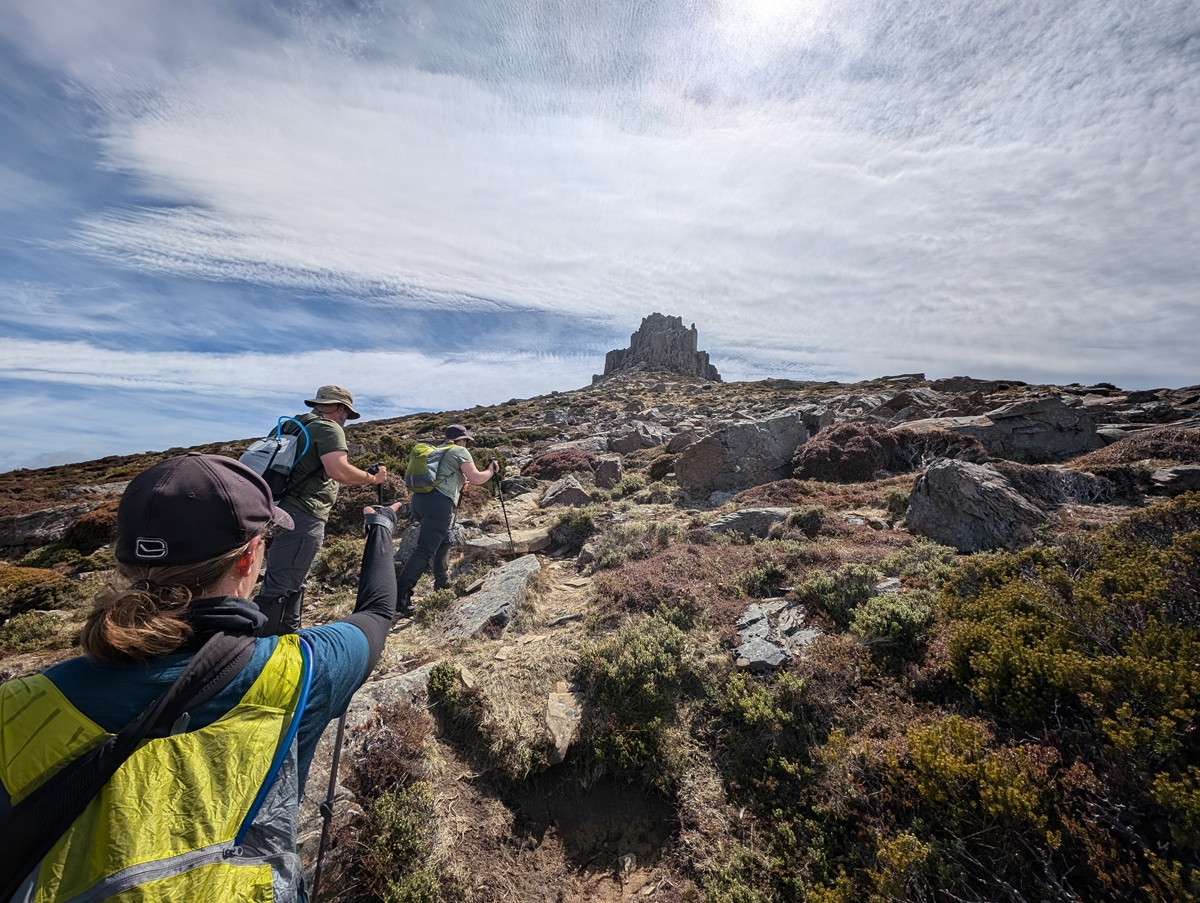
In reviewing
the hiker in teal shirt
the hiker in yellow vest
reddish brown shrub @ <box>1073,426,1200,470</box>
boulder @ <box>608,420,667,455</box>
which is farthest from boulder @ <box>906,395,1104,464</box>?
the hiker in yellow vest

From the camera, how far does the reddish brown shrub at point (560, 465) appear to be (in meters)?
17.9

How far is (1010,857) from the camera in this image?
298cm

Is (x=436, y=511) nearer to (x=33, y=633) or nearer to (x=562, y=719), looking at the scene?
(x=562, y=719)

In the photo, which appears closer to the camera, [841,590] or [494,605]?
[841,590]

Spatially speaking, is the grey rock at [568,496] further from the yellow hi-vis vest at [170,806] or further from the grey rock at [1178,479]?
the yellow hi-vis vest at [170,806]

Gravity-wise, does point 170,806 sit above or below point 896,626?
above

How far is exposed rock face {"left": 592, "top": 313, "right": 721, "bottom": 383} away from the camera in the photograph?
308 ft

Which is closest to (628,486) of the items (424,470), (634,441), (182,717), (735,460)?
(735,460)

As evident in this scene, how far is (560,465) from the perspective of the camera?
59.4 feet

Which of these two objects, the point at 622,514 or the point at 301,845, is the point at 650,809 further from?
the point at 622,514

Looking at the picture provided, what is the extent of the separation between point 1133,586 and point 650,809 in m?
4.88

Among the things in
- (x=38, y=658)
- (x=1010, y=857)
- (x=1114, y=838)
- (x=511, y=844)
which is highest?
(x=1114, y=838)

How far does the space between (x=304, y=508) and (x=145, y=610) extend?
3.73 m

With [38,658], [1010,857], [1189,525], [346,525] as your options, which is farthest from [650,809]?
[346,525]
